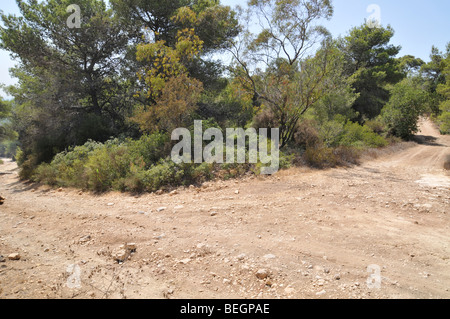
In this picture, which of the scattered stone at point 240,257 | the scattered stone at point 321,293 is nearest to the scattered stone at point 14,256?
the scattered stone at point 240,257

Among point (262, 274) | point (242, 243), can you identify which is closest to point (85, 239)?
point (242, 243)

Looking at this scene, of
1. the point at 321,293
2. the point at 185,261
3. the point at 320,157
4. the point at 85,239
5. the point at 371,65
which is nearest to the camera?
the point at 321,293

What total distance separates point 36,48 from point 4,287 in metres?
13.8

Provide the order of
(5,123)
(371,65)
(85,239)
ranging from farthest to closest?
(371,65), (5,123), (85,239)

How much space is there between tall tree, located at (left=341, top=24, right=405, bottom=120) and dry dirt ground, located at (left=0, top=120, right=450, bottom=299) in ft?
56.2

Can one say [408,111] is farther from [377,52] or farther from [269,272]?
[269,272]

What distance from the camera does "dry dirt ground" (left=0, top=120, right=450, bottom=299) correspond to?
275 cm

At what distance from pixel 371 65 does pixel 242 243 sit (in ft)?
83.1

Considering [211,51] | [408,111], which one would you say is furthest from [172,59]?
[408,111]

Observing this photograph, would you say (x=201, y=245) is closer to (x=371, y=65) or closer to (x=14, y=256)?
(x=14, y=256)

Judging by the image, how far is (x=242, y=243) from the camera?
3701 millimetres

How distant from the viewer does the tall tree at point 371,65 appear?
21453 millimetres
